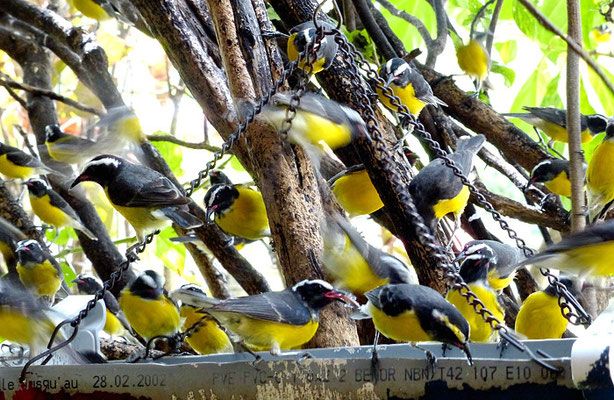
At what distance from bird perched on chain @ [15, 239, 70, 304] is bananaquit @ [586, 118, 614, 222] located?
1.82 m

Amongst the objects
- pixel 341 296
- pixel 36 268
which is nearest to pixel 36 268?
pixel 36 268

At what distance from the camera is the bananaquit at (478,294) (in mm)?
1827

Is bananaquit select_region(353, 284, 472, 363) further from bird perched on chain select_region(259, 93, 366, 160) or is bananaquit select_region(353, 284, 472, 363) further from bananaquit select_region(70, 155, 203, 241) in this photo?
bananaquit select_region(70, 155, 203, 241)

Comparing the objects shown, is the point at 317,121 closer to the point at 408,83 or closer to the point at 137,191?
the point at 137,191

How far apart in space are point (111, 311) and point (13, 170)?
1.07 metres

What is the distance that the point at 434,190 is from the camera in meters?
2.13

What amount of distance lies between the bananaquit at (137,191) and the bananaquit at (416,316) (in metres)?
0.87

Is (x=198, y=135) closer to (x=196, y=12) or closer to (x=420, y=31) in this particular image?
(x=420, y=31)

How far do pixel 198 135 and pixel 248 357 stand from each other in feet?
9.37

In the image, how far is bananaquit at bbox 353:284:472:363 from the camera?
1207 mm

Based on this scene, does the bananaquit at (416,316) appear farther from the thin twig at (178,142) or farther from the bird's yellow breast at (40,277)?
the bird's yellow breast at (40,277)

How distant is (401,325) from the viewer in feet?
4.35

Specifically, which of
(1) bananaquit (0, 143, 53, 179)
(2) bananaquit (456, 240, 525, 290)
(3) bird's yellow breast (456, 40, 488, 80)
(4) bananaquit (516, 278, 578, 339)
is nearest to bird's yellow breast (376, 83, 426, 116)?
(3) bird's yellow breast (456, 40, 488, 80)

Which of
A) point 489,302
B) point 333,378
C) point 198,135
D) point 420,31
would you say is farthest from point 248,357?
point 198,135
